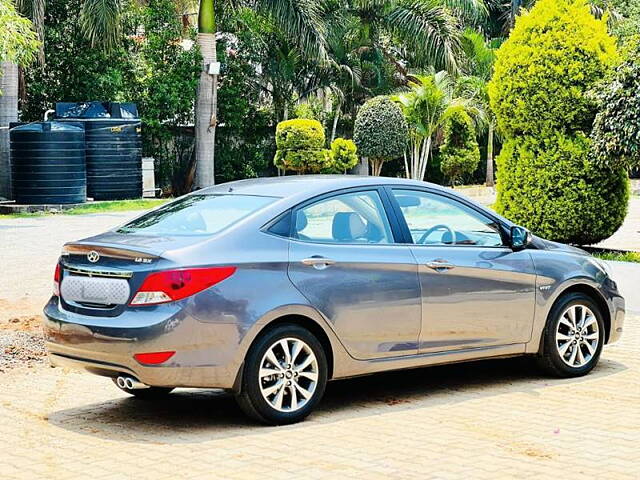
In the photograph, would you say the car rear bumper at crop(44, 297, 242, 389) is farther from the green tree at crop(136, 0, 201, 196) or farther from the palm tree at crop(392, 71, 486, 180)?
the palm tree at crop(392, 71, 486, 180)

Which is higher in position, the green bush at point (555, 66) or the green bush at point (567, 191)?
the green bush at point (555, 66)

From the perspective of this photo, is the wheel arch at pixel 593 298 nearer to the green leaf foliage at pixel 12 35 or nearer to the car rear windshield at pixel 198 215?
the car rear windshield at pixel 198 215

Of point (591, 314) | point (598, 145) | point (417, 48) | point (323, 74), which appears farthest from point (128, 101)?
point (591, 314)

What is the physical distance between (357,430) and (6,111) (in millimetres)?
23281

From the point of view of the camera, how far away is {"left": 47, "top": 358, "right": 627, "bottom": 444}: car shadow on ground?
21.8 feet

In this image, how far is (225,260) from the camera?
6527mm

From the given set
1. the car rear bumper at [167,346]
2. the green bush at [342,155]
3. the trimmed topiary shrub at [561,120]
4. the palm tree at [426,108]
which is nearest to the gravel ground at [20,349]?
the car rear bumper at [167,346]

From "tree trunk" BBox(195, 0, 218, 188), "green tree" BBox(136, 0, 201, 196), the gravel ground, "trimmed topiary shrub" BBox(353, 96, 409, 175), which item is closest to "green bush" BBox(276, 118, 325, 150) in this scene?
"trimmed topiary shrub" BBox(353, 96, 409, 175)

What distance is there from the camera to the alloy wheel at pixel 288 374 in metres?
6.57

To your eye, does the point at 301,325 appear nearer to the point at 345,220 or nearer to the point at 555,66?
the point at 345,220

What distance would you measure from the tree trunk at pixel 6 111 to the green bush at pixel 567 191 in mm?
15412

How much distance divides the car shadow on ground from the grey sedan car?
0.68 feet

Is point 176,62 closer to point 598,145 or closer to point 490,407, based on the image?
point 598,145

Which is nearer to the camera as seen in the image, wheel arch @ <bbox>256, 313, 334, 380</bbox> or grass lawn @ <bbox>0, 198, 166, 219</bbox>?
wheel arch @ <bbox>256, 313, 334, 380</bbox>
